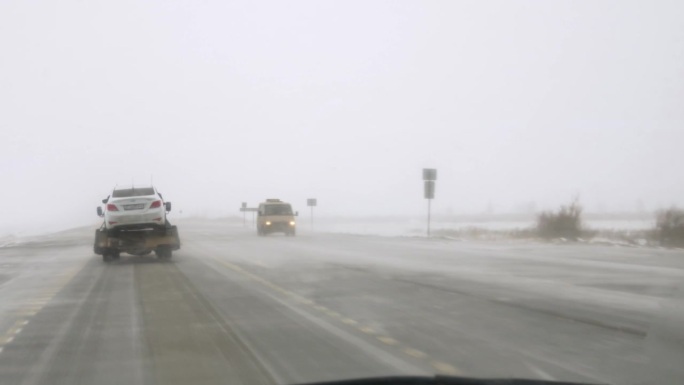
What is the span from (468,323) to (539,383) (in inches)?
220

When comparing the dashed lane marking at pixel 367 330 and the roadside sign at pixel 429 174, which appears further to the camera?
the roadside sign at pixel 429 174

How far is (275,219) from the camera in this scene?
2147 inches

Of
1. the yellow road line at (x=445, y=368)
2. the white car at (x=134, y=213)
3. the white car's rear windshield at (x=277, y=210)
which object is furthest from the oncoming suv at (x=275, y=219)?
the yellow road line at (x=445, y=368)

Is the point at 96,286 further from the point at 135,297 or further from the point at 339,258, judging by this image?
the point at 339,258

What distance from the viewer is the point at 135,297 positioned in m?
16.2

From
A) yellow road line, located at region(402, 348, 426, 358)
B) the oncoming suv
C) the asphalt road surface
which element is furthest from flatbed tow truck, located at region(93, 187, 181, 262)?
the oncoming suv

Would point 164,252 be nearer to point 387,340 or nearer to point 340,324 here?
point 340,324

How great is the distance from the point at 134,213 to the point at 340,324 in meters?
16.4

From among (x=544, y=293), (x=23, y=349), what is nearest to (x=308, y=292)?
(x=544, y=293)

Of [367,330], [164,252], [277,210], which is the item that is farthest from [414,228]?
[367,330]

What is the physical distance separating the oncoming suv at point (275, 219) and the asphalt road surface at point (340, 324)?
3121 centimetres

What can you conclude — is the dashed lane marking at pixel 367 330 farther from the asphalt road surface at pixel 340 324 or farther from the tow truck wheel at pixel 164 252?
the tow truck wheel at pixel 164 252

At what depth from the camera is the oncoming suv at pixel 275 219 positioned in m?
54.4

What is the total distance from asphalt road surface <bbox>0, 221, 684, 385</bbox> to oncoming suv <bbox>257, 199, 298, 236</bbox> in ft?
102
